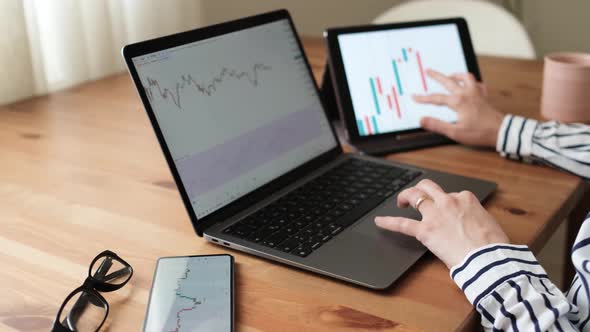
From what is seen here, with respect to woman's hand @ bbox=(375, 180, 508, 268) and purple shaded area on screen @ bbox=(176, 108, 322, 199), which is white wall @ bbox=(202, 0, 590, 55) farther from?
woman's hand @ bbox=(375, 180, 508, 268)

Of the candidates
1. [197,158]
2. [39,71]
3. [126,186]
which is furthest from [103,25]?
[197,158]

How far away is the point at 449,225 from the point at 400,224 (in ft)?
0.19

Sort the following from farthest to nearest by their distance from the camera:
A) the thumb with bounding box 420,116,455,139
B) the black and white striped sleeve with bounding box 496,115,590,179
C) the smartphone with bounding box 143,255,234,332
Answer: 1. the thumb with bounding box 420,116,455,139
2. the black and white striped sleeve with bounding box 496,115,590,179
3. the smartphone with bounding box 143,255,234,332

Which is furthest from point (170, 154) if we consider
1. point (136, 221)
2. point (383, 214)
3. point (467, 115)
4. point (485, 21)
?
point (485, 21)

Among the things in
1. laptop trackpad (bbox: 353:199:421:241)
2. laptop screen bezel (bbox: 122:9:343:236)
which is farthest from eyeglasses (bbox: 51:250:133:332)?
laptop trackpad (bbox: 353:199:421:241)

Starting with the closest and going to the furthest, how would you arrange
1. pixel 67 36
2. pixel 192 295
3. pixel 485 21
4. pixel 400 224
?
pixel 192 295 → pixel 400 224 → pixel 67 36 → pixel 485 21

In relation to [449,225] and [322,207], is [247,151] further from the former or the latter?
[449,225]

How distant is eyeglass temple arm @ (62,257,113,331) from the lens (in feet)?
2.20

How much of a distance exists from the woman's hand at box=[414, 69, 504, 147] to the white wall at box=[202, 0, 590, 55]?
1.24m

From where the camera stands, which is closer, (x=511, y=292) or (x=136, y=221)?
(x=511, y=292)

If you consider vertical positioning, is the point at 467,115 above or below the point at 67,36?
below

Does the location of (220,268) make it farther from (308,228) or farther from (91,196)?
(91,196)

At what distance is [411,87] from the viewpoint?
3.94 ft

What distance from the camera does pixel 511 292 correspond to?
2.29 feet
